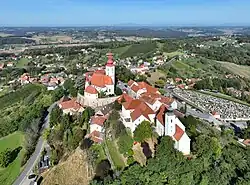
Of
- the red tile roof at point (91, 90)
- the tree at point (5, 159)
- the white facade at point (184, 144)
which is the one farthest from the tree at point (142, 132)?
the tree at point (5, 159)

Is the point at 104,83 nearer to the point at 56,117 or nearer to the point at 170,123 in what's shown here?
the point at 56,117

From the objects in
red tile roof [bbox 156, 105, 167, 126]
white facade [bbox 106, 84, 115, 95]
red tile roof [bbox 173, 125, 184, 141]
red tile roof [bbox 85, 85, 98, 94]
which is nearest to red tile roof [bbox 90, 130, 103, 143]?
red tile roof [bbox 156, 105, 167, 126]

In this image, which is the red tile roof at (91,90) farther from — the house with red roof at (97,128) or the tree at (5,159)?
the tree at (5,159)

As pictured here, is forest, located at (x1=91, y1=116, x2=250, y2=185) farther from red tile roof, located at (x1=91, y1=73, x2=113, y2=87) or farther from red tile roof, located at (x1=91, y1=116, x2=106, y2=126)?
red tile roof, located at (x1=91, y1=73, x2=113, y2=87)

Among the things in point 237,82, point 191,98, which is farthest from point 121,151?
point 237,82

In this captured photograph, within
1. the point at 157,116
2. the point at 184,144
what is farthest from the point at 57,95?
the point at 184,144
